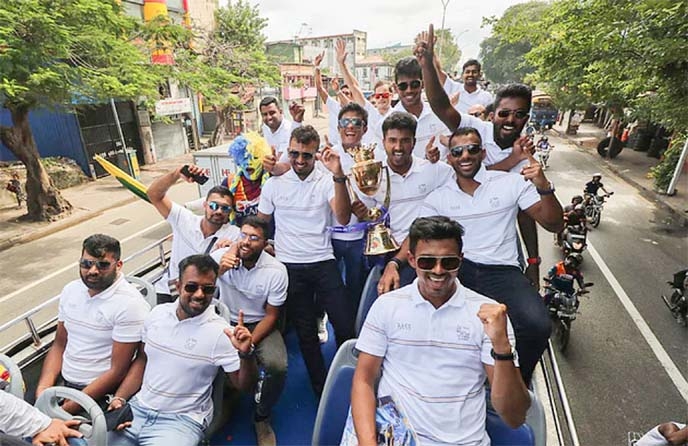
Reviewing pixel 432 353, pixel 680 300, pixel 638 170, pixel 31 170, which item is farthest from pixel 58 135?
pixel 638 170

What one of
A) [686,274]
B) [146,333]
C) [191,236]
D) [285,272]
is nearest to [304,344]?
[285,272]

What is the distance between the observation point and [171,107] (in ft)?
54.2

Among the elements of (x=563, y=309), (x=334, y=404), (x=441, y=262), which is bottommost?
(x=563, y=309)

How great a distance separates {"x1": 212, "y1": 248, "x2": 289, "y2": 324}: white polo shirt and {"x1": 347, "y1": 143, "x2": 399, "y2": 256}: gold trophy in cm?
71

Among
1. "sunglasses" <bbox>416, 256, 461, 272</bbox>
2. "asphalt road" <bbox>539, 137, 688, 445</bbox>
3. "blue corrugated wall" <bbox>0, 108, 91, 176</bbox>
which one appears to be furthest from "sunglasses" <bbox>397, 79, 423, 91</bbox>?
"blue corrugated wall" <bbox>0, 108, 91, 176</bbox>

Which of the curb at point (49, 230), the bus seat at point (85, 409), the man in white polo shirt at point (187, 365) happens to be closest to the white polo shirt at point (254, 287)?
the man in white polo shirt at point (187, 365)

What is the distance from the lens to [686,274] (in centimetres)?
568

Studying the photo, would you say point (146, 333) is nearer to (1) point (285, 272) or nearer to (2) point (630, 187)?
(1) point (285, 272)

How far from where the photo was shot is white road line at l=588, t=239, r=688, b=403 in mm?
4661

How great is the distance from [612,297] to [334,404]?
20.3 ft

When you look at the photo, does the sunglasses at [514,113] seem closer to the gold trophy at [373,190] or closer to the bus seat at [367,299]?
the gold trophy at [373,190]

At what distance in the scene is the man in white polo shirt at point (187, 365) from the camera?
2.37 m

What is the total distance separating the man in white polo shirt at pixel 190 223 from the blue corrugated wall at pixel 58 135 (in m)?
13.7

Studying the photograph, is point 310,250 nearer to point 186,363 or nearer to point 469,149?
point 186,363
